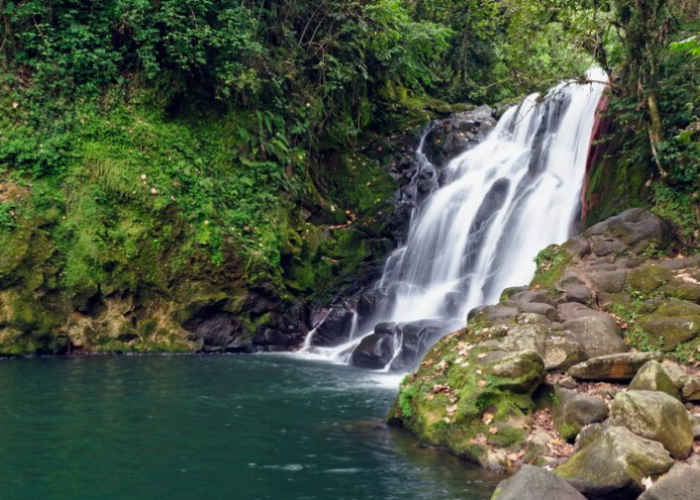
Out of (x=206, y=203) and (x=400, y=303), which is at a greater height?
(x=206, y=203)

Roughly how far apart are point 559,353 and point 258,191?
9.45m

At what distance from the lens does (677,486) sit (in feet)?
17.9

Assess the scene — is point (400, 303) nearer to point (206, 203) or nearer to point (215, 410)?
point (206, 203)

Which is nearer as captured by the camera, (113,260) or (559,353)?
(559,353)

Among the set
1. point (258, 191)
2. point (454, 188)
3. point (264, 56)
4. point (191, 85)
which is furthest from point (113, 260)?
point (454, 188)

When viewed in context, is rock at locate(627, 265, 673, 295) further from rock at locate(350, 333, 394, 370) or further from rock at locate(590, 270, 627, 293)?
rock at locate(350, 333, 394, 370)

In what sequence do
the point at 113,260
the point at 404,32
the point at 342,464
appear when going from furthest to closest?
the point at 404,32
the point at 113,260
the point at 342,464

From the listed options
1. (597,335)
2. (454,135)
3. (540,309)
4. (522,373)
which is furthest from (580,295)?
(454,135)

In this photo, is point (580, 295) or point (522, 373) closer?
point (522, 373)

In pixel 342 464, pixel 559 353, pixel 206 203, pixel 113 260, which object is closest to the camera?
pixel 342 464

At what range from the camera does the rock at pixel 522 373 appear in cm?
768

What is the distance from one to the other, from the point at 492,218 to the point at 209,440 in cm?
941

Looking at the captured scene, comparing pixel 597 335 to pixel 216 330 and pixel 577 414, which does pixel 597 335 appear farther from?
pixel 216 330

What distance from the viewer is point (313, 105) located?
1741 centimetres
